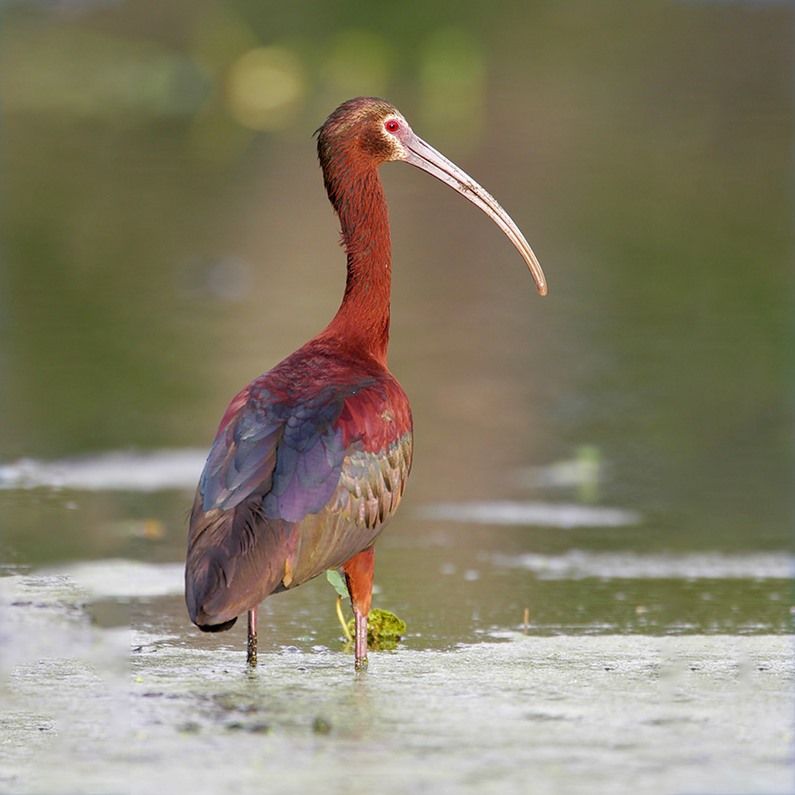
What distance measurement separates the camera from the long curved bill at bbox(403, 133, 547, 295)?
303 inches

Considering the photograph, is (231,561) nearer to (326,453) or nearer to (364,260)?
(326,453)

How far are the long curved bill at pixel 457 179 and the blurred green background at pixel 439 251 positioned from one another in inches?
59.1

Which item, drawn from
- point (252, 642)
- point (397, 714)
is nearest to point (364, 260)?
point (252, 642)

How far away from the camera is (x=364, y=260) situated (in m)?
7.42

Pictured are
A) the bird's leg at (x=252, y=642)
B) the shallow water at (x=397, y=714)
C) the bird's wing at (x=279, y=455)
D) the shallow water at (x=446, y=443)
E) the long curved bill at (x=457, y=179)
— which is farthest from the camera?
the long curved bill at (x=457, y=179)

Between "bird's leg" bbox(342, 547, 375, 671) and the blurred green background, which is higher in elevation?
the blurred green background

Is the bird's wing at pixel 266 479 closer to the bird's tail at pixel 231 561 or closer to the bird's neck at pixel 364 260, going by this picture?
the bird's tail at pixel 231 561

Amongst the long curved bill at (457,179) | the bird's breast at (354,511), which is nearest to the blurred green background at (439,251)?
the long curved bill at (457,179)

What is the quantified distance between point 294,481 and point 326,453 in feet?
0.61

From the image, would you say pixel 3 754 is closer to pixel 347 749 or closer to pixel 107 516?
pixel 347 749

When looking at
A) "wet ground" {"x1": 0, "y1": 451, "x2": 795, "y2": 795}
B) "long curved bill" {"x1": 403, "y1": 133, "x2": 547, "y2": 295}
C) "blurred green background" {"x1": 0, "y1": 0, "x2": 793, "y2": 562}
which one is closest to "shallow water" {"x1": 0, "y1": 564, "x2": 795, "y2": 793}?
"wet ground" {"x1": 0, "y1": 451, "x2": 795, "y2": 795}

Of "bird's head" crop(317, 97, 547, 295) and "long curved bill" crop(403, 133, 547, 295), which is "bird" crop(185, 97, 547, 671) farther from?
"long curved bill" crop(403, 133, 547, 295)

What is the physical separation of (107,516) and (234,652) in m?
2.43

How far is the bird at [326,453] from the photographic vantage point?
6117 mm
